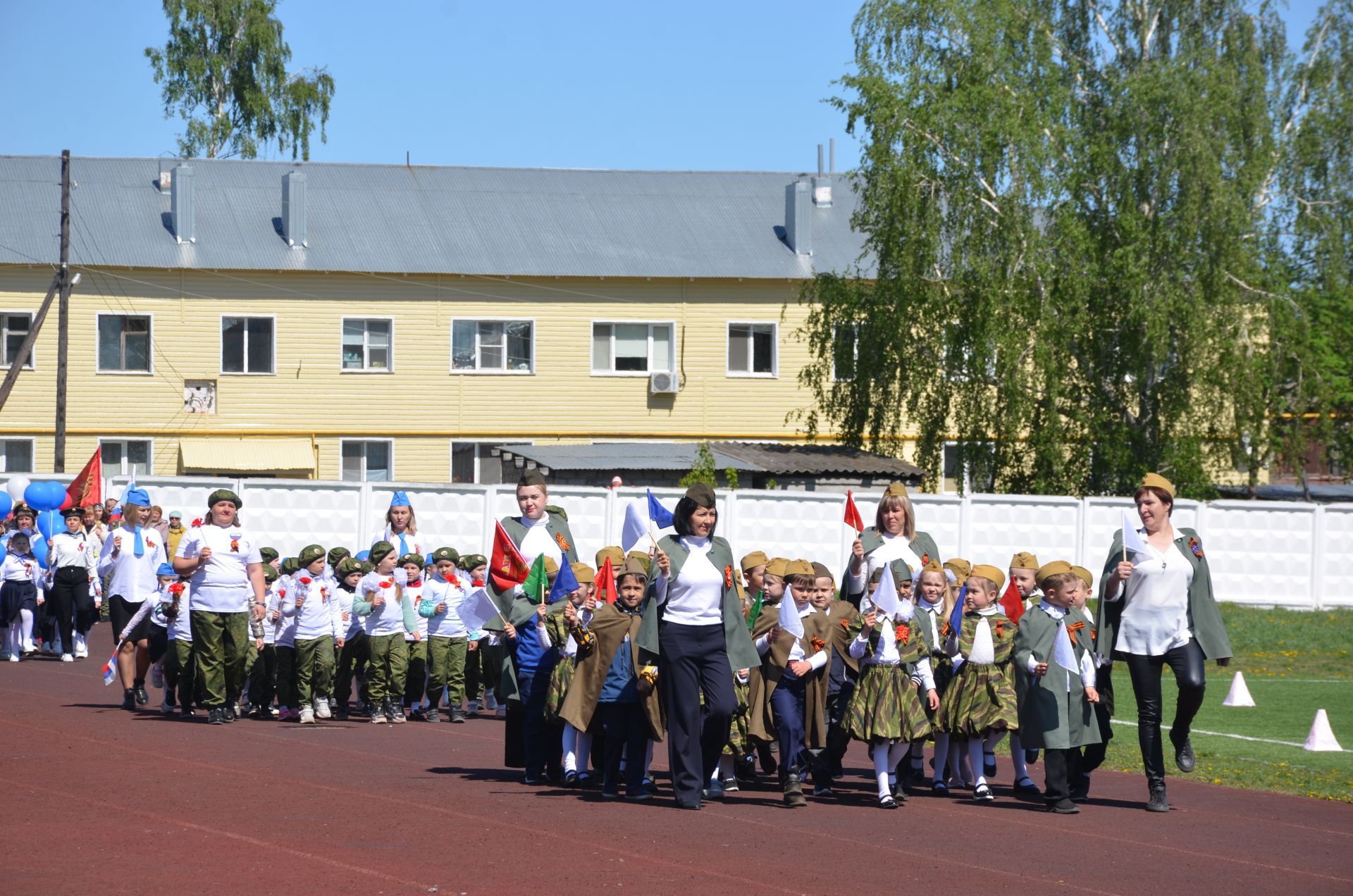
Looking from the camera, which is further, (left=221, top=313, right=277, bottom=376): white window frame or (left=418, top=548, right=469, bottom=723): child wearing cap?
(left=221, top=313, right=277, bottom=376): white window frame

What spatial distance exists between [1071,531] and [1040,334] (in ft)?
14.3

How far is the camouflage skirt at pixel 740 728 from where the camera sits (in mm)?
10648

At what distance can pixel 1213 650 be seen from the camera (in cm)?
1052

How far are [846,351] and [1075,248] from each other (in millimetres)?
5594

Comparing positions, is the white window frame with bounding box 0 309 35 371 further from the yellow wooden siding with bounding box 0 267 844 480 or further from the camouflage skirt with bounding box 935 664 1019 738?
the camouflage skirt with bounding box 935 664 1019 738

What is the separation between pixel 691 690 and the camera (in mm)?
9961

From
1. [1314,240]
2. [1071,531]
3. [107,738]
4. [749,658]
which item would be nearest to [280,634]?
[107,738]

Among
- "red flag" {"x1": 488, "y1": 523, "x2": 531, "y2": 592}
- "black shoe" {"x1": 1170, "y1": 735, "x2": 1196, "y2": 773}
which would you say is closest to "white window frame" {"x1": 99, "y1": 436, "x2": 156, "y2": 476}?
"red flag" {"x1": 488, "y1": 523, "x2": 531, "y2": 592}

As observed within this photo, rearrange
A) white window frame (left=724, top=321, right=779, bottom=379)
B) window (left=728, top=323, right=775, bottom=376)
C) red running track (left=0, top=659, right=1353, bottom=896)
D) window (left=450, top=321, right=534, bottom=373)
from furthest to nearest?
window (left=728, top=323, right=775, bottom=376) → white window frame (left=724, top=321, right=779, bottom=379) → window (left=450, top=321, right=534, bottom=373) → red running track (left=0, top=659, right=1353, bottom=896)

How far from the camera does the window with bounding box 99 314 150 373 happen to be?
4025 cm

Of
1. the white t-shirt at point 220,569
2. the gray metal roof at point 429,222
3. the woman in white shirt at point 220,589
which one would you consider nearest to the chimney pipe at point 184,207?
the gray metal roof at point 429,222

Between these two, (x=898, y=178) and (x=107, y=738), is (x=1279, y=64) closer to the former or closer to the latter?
(x=898, y=178)

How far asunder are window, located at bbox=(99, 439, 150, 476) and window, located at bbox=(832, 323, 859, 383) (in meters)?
17.0

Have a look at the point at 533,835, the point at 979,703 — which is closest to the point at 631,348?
the point at 979,703
